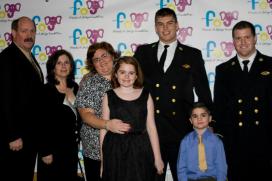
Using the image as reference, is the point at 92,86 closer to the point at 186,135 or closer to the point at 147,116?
the point at 147,116

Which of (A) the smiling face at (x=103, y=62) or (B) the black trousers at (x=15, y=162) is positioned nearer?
(A) the smiling face at (x=103, y=62)

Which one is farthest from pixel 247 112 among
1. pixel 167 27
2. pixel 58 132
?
pixel 58 132

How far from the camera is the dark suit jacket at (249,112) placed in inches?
121

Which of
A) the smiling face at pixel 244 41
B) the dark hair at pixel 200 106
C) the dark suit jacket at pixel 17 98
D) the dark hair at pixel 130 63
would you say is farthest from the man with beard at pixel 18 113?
the smiling face at pixel 244 41

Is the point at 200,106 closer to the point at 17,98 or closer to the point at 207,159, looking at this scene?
the point at 207,159

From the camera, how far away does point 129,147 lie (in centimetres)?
270

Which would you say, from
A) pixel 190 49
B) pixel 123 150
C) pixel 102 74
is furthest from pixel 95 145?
pixel 190 49

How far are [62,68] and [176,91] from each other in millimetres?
1222

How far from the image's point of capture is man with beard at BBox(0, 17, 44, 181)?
3232mm

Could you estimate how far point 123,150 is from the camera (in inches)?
106

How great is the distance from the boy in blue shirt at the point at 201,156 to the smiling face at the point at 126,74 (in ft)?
2.43

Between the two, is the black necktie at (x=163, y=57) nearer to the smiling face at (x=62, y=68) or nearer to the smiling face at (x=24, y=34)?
the smiling face at (x=62, y=68)

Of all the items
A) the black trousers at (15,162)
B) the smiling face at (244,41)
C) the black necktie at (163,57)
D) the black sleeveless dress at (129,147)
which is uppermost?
the smiling face at (244,41)

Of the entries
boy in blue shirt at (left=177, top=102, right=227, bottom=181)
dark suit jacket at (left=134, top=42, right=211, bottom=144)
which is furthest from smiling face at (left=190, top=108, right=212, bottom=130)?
dark suit jacket at (left=134, top=42, right=211, bottom=144)
